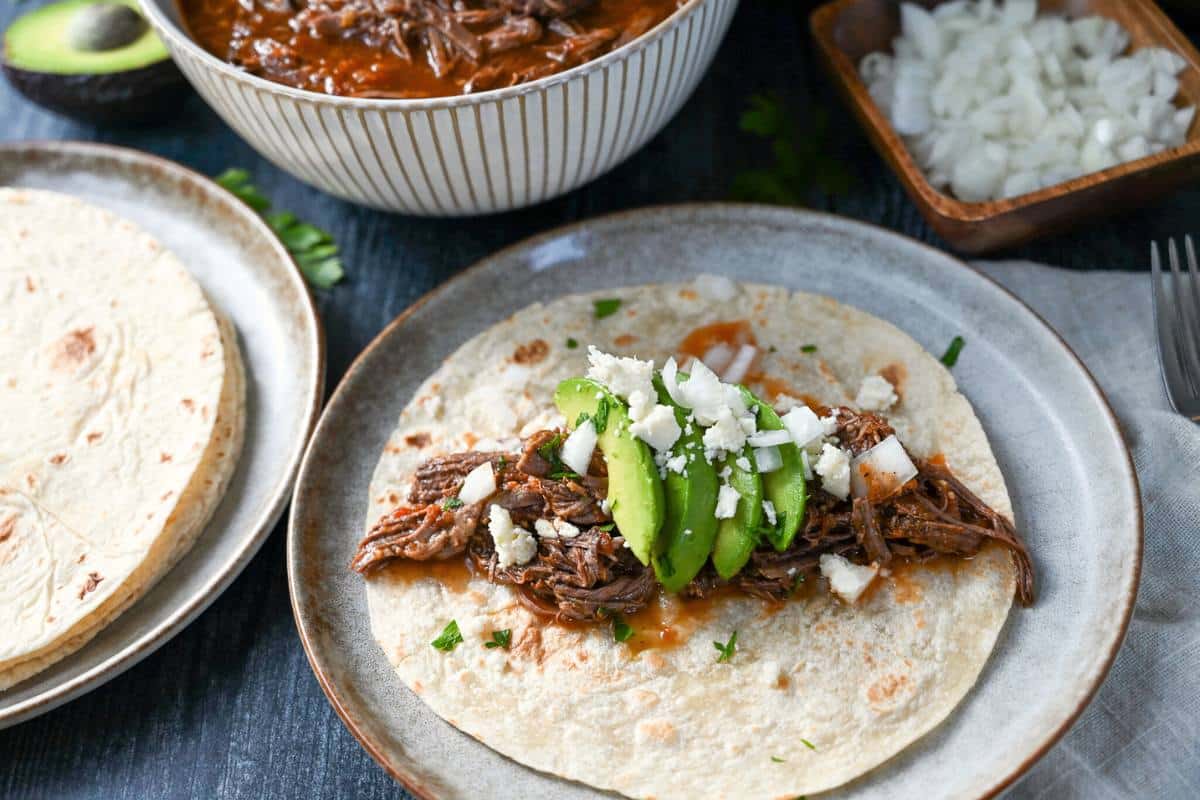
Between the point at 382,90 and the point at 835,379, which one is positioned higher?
the point at 382,90

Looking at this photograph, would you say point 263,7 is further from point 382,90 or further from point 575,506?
point 575,506

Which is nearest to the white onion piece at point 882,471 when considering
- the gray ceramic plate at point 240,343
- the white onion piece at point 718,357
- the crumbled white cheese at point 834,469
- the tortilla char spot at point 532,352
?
the crumbled white cheese at point 834,469

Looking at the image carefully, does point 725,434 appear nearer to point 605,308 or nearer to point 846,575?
point 846,575

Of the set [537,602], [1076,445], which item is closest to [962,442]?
[1076,445]

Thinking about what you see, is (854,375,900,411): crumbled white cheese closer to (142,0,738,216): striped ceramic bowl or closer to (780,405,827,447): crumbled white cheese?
(780,405,827,447): crumbled white cheese

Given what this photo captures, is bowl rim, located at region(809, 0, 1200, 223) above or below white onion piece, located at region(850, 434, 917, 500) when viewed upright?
above

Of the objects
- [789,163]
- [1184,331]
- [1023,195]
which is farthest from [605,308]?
[1184,331]

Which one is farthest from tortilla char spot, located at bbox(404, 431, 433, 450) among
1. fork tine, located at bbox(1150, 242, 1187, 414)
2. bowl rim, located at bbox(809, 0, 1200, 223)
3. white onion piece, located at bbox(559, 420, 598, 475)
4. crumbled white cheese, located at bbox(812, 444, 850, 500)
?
fork tine, located at bbox(1150, 242, 1187, 414)
